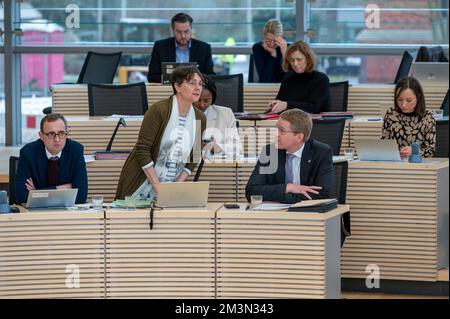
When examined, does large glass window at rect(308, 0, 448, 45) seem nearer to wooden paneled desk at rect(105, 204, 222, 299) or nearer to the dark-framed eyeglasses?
the dark-framed eyeglasses

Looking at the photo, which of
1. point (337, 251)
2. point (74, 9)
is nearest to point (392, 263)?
point (337, 251)

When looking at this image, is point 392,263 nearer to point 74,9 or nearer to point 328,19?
point 328,19

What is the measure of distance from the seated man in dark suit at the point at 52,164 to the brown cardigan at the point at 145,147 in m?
0.33

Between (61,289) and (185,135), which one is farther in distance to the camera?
(185,135)

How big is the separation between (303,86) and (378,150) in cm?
187

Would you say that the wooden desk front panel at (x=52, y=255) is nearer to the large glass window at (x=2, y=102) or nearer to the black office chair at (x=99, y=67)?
the black office chair at (x=99, y=67)

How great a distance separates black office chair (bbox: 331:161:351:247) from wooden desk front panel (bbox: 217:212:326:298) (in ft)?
2.70

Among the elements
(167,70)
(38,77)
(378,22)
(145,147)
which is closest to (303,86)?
(167,70)

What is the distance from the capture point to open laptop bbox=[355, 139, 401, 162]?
22.4 feet

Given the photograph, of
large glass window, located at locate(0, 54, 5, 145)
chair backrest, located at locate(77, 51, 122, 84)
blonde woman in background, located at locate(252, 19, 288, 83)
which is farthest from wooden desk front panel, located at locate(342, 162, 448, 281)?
large glass window, located at locate(0, 54, 5, 145)

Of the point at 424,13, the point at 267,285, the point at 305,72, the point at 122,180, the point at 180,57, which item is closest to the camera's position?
the point at 267,285

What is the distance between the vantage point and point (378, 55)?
12.2 meters

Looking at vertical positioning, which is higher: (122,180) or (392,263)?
(122,180)

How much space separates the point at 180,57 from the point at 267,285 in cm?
435
